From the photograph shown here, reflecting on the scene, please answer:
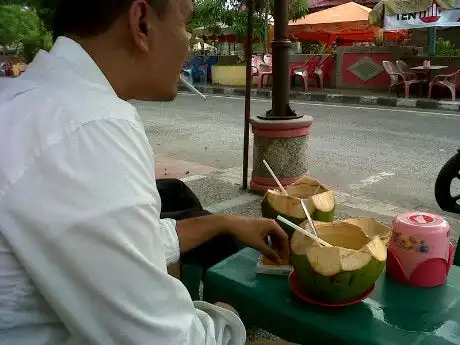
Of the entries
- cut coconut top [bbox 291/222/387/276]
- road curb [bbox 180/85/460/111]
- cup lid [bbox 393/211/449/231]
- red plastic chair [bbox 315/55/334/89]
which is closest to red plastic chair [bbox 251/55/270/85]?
road curb [bbox 180/85/460/111]

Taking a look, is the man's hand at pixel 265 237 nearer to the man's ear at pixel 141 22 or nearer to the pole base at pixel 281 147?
the man's ear at pixel 141 22

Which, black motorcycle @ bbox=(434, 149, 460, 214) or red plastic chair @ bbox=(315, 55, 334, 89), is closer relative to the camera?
black motorcycle @ bbox=(434, 149, 460, 214)

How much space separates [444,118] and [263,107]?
3450mm

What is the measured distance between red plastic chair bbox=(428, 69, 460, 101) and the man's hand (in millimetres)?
9579

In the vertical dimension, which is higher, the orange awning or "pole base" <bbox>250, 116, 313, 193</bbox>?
the orange awning

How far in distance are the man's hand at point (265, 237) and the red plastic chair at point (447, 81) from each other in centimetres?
958

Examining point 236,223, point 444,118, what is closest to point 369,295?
point 236,223

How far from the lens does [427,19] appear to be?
33.3 ft

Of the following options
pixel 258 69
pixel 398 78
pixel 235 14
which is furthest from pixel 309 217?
pixel 235 14

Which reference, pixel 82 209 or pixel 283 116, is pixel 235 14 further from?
pixel 82 209

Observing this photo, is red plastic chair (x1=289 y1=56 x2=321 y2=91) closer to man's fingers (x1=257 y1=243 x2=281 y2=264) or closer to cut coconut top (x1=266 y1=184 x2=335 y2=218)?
cut coconut top (x1=266 y1=184 x2=335 y2=218)

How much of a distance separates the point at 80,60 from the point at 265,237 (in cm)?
83

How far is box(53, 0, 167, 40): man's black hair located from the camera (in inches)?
35.2

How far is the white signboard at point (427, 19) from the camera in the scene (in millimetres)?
9875
